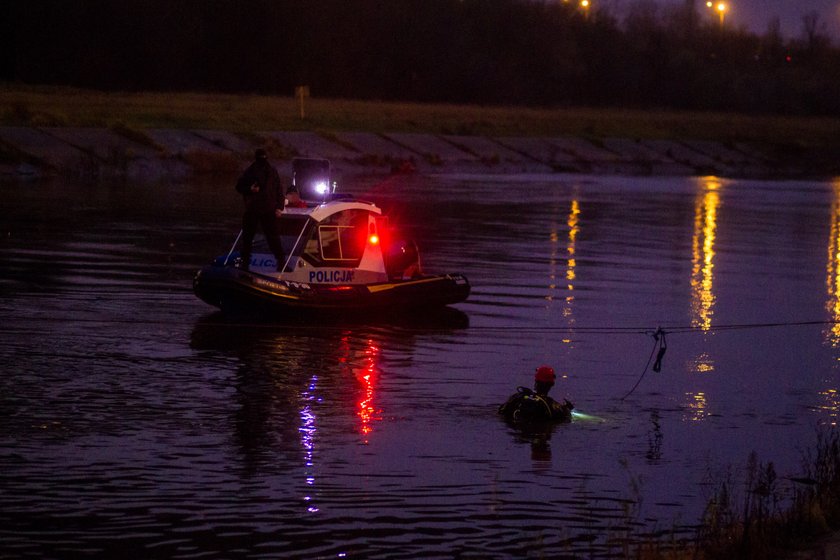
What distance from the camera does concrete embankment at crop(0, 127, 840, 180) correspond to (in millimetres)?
54250

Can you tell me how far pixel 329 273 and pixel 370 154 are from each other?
43931 millimetres

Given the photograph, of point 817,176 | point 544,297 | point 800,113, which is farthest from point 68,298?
point 800,113

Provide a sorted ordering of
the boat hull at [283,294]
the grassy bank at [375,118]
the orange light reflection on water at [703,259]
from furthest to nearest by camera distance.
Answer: the grassy bank at [375,118]
the orange light reflection on water at [703,259]
the boat hull at [283,294]

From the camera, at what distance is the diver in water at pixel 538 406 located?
1485 cm

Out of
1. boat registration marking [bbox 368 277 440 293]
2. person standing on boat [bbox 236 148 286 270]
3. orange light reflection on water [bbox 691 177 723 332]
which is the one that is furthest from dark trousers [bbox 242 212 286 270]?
orange light reflection on water [bbox 691 177 723 332]

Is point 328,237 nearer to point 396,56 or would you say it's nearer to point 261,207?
point 261,207

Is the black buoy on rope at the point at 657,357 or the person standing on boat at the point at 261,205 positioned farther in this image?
the person standing on boat at the point at 261,205

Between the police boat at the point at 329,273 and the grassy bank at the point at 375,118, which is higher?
the grassy bank at the point at 375,118

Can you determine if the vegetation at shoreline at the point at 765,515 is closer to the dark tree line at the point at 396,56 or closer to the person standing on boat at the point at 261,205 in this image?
the person standing on boat at the point at 261,205

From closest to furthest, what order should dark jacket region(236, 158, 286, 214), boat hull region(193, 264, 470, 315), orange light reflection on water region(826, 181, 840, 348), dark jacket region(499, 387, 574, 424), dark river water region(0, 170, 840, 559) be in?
dark river water region(0, 170, 840, 559), dark jacket region(499, 387, 574, 424), boat hull region(193, 264, 470, 315), dark jacket region(236, 158, 286, 214), orange light reflection on water region(826, 181, 840, 348)

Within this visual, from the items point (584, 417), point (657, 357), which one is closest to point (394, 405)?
point (584, 417)

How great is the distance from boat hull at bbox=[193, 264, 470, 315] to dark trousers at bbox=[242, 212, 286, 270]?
1.53ft

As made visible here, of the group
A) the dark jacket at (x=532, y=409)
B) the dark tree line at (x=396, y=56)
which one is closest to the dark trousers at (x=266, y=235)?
the dark jacket at (x=532, y=409)

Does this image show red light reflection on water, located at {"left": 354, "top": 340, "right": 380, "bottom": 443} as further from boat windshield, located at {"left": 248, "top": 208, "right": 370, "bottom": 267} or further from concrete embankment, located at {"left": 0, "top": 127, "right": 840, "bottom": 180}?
concrete embankment, located at {"left": 0, "top": 127, "right": 840, "bottom": 180}
